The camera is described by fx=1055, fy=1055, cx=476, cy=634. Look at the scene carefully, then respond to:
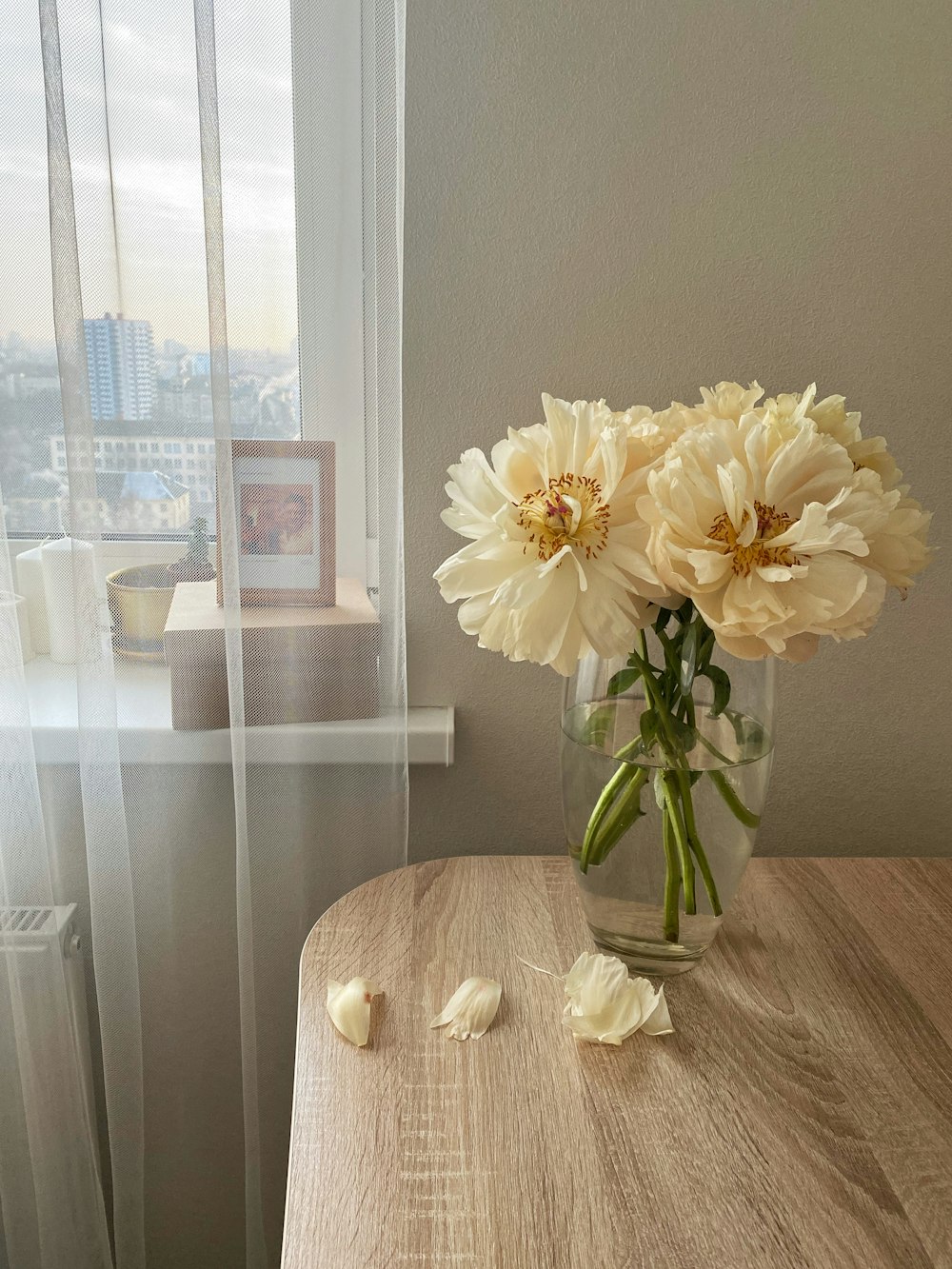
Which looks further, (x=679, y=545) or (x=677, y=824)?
(x=677, y=824)

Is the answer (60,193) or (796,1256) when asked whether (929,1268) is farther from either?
(60,193)

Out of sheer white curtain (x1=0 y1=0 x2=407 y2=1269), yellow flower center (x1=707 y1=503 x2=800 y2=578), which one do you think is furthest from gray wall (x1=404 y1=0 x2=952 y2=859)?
yellow flower center (x1=707 y1=503 x2=800 y2=578)

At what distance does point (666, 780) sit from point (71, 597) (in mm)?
594

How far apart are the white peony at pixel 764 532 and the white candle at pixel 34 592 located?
64 centimetres

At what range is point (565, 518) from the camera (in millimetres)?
683

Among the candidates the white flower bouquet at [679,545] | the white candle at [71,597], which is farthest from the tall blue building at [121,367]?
the white flower bouquet at [679,545]

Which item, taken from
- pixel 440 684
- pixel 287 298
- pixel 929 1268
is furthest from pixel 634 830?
pixel 287 298

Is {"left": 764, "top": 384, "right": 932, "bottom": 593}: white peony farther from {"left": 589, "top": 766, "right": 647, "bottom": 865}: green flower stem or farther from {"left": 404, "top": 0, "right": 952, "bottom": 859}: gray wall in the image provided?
{"left": 404, "top": 0, "right": 952, "bottom": 859}: gray wall

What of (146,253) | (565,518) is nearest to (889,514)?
(565,518)

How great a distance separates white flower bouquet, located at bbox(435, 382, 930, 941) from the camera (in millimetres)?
641

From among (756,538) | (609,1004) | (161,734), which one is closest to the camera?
(756,538)

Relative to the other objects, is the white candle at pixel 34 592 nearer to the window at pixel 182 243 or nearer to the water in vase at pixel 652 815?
the window at pixel 182 243

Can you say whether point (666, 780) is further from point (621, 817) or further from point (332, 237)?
point (332, 237)

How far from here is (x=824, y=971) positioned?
0.86 m
